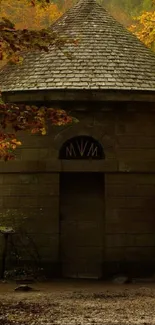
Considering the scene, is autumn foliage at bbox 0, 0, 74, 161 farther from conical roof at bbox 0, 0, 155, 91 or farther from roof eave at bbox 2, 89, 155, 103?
roof eave at bbox 2, 89, 155, 103

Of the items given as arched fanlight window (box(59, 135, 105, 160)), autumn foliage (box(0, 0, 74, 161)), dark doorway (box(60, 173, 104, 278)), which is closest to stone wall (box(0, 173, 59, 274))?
dark doorway (box(60, 173, 104, 278))

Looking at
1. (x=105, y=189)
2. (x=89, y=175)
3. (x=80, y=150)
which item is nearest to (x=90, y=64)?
(x=80, y=150)

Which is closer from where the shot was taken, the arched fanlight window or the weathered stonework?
the weathered stonework

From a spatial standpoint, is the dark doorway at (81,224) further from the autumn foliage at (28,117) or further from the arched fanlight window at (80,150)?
the autumn foliage at (28,117)

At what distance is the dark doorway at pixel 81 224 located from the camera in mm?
12703

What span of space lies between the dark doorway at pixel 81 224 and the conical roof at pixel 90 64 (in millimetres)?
2078

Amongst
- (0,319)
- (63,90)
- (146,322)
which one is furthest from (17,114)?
(63,90)

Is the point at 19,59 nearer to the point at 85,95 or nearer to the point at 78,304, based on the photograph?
the point at 78,304

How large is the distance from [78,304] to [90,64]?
618 centimetres

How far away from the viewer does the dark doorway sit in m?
12.7

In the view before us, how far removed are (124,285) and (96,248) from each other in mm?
1481

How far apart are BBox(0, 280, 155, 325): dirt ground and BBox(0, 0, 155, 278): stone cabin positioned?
1.17m

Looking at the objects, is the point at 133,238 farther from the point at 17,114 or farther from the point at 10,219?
the point at 17,114

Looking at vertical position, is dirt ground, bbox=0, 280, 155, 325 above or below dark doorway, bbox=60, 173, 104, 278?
below
